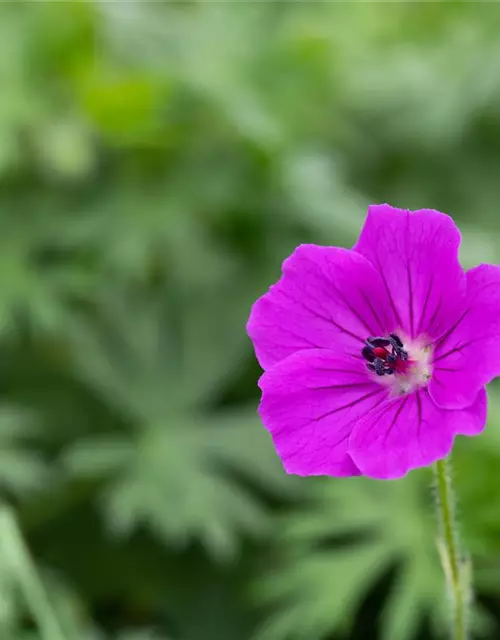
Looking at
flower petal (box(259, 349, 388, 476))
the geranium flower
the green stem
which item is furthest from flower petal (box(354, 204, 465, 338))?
the green stem

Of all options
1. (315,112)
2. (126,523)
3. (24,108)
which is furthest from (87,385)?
(315,112)

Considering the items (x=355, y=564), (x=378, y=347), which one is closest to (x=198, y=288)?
(x=355, y=564)

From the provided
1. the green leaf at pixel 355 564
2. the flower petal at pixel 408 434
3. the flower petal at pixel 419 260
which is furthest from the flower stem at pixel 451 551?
the green leaf at pixel 355 564

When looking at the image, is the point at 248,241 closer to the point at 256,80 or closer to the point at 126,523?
the point at 256,80

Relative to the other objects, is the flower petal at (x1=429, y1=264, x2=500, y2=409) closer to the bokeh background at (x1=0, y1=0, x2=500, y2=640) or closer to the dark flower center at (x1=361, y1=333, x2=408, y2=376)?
the dark flower center at (x1=361, y1=333, x2=408, y2=376)

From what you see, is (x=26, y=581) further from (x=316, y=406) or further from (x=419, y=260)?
(x=419, y=260)

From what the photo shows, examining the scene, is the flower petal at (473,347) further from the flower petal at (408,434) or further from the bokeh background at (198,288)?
the bokeh background at (198,288)

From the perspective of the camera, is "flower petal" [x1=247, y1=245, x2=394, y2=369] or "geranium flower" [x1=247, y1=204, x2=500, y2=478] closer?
"geranium flower" [x1=247, y1=204, x2=500, y2=478]
